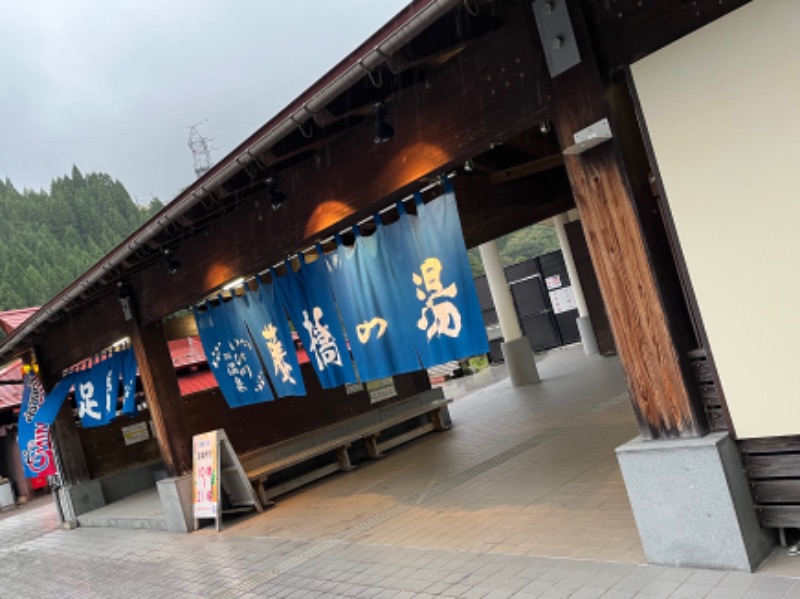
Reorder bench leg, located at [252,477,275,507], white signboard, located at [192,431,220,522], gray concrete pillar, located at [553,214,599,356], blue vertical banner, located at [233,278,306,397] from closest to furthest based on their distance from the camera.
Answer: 1. blue vertical banner, located at [233,278,306,397]
2. white signboard, located at [192,431,220,522]
3. bench leg, located at [252,477,275,507]
4. gray concrete pillar, located at [553,214,599,356]

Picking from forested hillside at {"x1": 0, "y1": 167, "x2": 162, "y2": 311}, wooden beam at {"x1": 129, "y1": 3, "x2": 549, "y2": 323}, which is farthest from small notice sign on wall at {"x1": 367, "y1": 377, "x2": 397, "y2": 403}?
forested hillside at {"x1": 0, "y1": 167, "x2": 162, "y2": 311}

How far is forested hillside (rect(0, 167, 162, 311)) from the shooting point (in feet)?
186

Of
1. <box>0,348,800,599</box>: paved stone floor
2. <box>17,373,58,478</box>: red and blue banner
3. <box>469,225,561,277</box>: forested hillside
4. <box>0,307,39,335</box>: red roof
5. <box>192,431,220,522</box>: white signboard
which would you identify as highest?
<box>469,225,561,277</box>: forested hillside

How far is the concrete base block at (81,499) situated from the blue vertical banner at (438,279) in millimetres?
11080

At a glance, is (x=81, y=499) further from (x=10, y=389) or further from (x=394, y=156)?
(x=394, y=156)

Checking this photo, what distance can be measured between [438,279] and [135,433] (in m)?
12.0

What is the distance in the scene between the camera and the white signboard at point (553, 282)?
2894cm

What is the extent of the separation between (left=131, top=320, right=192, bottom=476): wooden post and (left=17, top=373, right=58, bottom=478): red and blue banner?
4494mm

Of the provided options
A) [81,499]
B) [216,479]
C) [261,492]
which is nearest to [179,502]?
[216,479]

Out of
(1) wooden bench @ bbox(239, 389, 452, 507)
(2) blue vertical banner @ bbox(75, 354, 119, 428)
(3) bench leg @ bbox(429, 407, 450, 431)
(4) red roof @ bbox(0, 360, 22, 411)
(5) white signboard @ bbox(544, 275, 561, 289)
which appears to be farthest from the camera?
(5) white signboard @ bbox(544, 275, 561, 289)

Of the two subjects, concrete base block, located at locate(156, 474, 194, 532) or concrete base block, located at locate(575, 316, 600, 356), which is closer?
concrete base block, located at locate(156, 474, 194, 532)

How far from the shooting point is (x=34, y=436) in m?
13.9

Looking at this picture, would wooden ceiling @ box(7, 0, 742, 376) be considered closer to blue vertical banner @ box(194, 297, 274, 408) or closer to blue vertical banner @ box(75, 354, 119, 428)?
blue vertical banner @ box(194, 297, 274, 408)

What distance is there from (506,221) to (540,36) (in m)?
6.95
